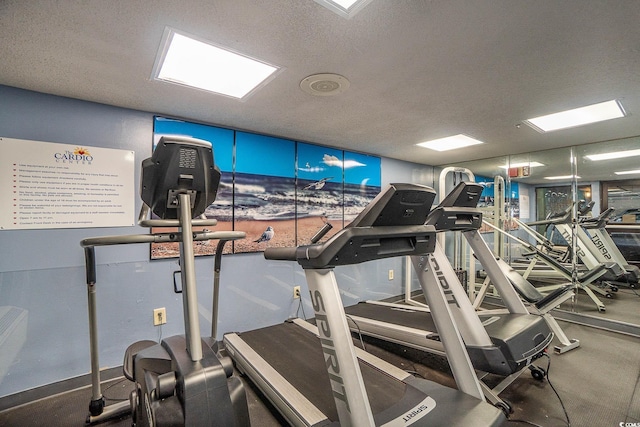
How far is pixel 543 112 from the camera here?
2.50m

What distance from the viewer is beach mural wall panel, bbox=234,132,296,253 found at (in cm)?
303

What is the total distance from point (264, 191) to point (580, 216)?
4274 millimetres

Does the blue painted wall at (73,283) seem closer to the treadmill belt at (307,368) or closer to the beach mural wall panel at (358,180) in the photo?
the treadmill belt at (307,368)

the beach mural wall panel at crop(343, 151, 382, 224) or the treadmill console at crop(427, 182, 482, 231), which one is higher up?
the beach mural wall panel at crop(343, 151, 382, 224)

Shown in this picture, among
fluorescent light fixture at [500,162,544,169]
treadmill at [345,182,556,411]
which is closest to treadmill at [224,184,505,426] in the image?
treadmill at [345,182,556,411]

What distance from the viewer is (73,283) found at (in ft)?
7.20

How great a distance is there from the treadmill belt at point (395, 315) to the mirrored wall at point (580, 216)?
1614 millimetres

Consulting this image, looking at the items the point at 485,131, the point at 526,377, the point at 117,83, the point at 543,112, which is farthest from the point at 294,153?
the point at 526,377

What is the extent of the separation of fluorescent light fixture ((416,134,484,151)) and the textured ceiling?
2.27 feet

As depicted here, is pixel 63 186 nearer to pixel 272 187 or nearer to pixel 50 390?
pixel 50 390

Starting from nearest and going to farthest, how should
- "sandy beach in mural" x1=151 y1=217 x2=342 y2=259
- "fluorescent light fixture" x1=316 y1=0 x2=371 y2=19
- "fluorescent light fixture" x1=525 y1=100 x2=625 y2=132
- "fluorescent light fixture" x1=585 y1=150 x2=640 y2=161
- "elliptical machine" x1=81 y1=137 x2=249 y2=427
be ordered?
"elliptical machine" x1=81 y1=137 x2=249 y2=427 → "fluorescent light fixture" x1=316 y1=0 x2=371 y2=19 → "fluorescent light fixture" x1=525 y1=100 x2=625 y2=132 → "sandy beach in mural" x1=151 y1=217 x2=342 y2=259 → "fluorescent light fixture" x1=585 y1=150 x2=640 y2=161

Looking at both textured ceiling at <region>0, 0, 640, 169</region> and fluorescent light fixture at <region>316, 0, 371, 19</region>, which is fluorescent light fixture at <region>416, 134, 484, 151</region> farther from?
fluorescent light fixture at <region>316, 0, 371, 19</region>

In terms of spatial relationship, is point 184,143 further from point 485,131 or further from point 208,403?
point 485,131

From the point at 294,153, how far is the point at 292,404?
2574 mm
